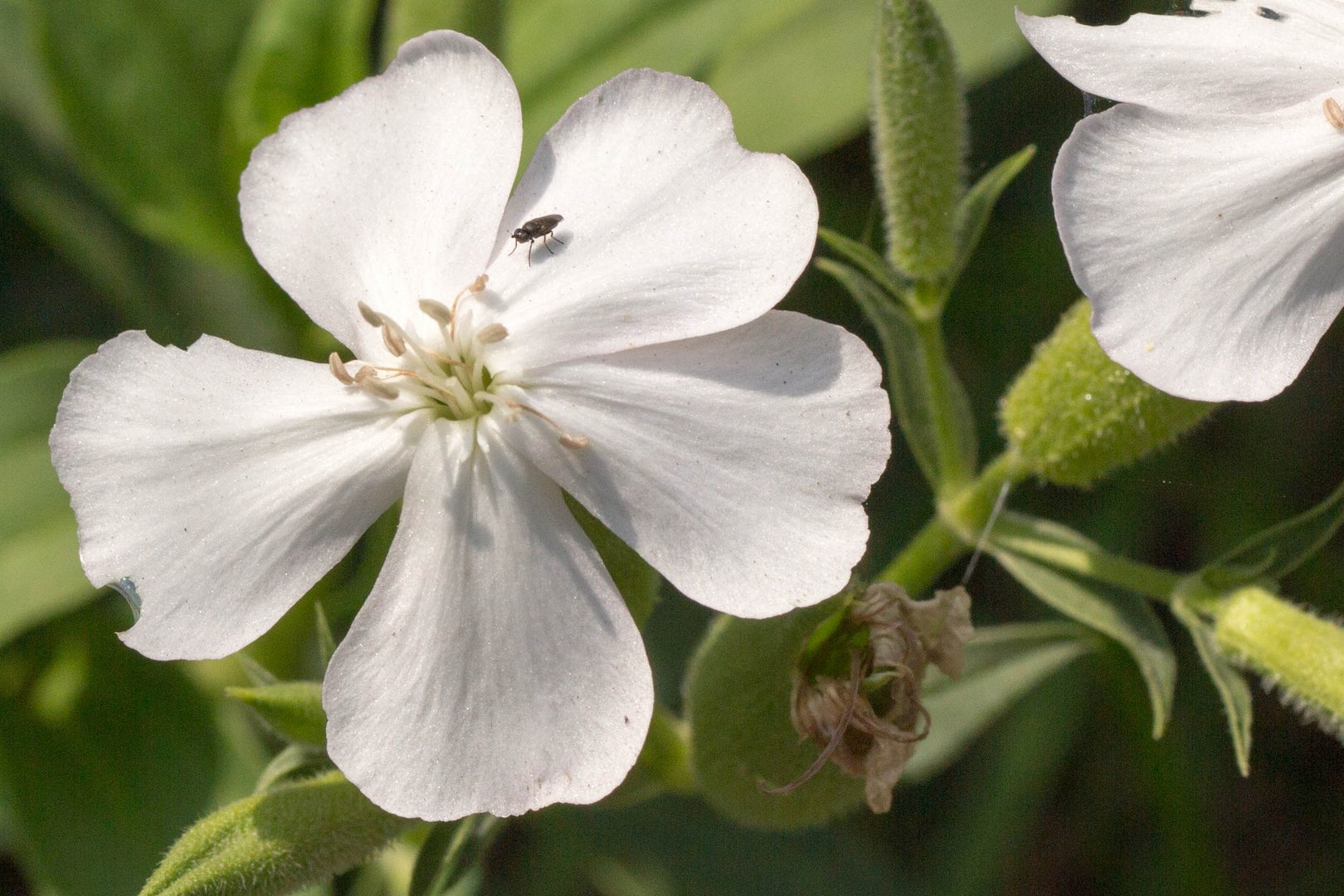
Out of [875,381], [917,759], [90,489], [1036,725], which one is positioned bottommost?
[1036,725]

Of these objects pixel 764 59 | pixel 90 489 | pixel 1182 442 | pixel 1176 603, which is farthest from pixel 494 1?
pixel 1182 442

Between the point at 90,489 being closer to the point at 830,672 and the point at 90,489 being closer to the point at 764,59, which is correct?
the point at 830,672

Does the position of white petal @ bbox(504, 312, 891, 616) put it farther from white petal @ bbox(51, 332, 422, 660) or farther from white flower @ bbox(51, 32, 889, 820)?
white petal @ bbox(51, 332, 422, 660)

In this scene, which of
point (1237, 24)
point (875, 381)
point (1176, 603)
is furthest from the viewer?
point (1176, 603)

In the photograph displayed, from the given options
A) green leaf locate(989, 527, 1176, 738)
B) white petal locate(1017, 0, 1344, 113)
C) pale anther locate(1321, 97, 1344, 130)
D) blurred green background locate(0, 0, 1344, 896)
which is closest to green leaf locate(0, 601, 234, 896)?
blurred green background locate(0, 0, 1344, 896)

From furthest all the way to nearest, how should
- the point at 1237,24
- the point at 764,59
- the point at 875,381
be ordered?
1. the point at 764,59
2. the point at 1237,24
3. the point at 875,381

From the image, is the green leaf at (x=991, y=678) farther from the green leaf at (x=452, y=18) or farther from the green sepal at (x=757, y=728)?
the green leaf at (x=452, y=18)

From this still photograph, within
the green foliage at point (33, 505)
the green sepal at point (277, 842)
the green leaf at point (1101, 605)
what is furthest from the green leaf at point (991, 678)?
the green foliage at point (33, 505)

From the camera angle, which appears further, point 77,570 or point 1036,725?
point 1036,725
